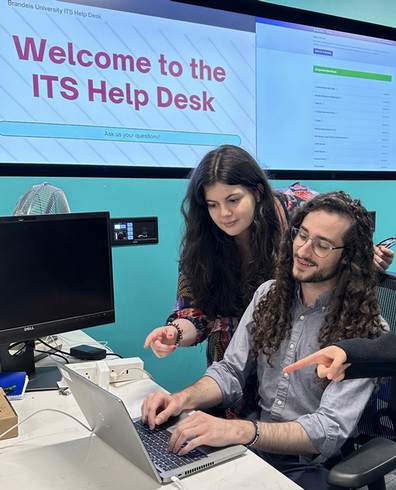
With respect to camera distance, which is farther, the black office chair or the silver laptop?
the black office chair

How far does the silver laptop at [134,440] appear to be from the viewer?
87 centimetres

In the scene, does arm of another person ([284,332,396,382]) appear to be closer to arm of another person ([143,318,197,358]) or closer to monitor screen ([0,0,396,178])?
arm of another person ([143,318,197,358])

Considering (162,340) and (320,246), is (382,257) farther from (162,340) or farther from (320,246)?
(162,340)

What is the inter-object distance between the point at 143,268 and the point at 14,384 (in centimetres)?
101

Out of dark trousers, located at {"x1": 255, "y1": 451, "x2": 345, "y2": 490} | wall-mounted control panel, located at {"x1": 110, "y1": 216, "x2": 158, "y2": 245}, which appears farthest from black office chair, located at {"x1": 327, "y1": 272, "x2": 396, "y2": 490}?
wall-mounted control panel, located at {"x1": 110, "y1": 216, "x2": 158, "y2": 245}

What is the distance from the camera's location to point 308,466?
1209 millimetres

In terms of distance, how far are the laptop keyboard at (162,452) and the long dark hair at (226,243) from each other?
0.70m

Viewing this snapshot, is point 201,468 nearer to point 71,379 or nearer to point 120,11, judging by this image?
point 71,379

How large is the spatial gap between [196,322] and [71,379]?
74 centimetres

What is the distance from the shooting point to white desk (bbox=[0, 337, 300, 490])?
89cm

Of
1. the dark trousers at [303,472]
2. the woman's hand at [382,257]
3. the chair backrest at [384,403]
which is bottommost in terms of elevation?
the dark trousers at [303,472]

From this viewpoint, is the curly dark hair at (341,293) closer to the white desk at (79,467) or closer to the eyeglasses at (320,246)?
the eyeglasses at (320,246)

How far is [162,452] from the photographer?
0.98 metres

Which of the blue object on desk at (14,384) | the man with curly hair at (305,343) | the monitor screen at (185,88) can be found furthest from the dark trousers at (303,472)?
the monitor screen at (185,88)
